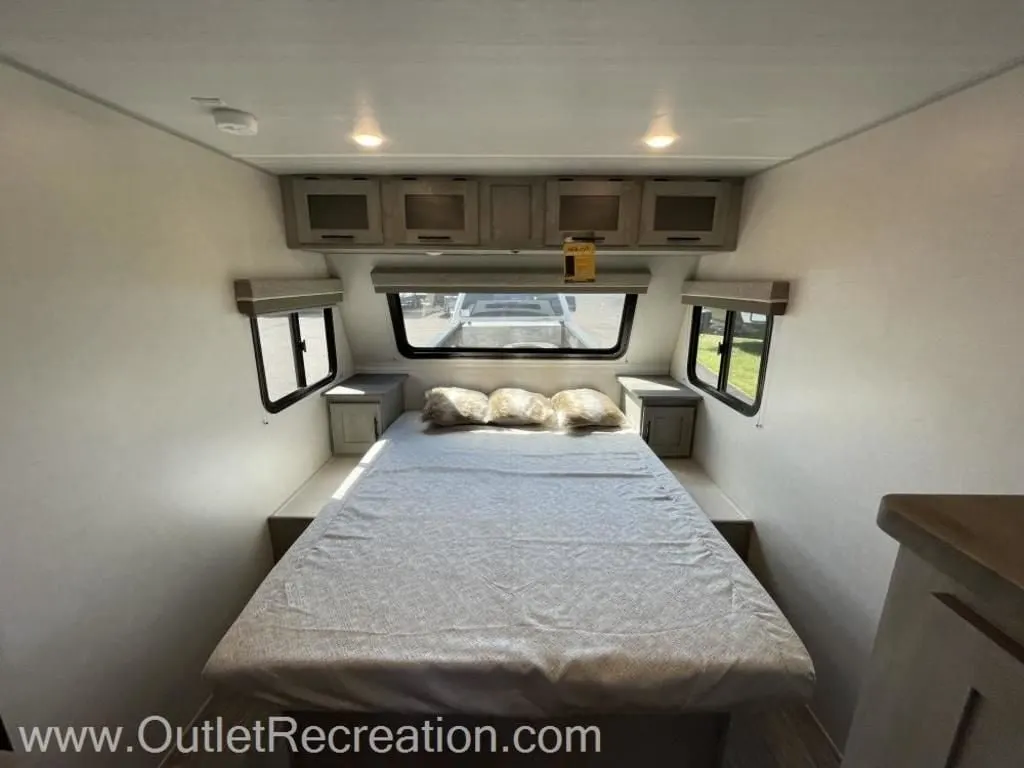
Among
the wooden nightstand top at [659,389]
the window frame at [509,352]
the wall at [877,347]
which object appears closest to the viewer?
the wall at [877,347]

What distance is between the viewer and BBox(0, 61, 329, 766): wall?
100 centimetres

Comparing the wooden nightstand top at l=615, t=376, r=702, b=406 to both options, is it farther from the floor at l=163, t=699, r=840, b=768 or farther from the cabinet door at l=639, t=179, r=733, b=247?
the floor at l=163, t=699, r=840, b=768

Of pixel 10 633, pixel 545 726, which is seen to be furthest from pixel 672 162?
pixel 10 633

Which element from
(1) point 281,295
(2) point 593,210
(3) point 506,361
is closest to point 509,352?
(3) point 506,361

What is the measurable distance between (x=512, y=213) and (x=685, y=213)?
0.92m

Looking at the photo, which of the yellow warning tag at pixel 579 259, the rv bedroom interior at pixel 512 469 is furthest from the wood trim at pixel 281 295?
the yellow warning tag at pixel 579 259

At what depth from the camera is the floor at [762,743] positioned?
1.47m

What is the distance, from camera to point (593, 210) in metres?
2.18

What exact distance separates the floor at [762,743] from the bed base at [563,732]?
0.20m

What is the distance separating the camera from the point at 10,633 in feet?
3.22

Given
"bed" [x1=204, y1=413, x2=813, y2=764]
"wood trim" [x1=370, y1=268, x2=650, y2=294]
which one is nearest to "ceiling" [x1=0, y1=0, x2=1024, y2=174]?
"wood trim" [x1=370, y1=268, x2=650, y2=294]

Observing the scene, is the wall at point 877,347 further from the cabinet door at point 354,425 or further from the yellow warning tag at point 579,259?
the cabinet door at point 354,425

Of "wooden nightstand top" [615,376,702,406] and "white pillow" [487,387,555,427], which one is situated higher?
"wooden nightstand top" [615,376,702,406]

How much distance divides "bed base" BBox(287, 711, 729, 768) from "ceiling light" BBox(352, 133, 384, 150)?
1888 mm
